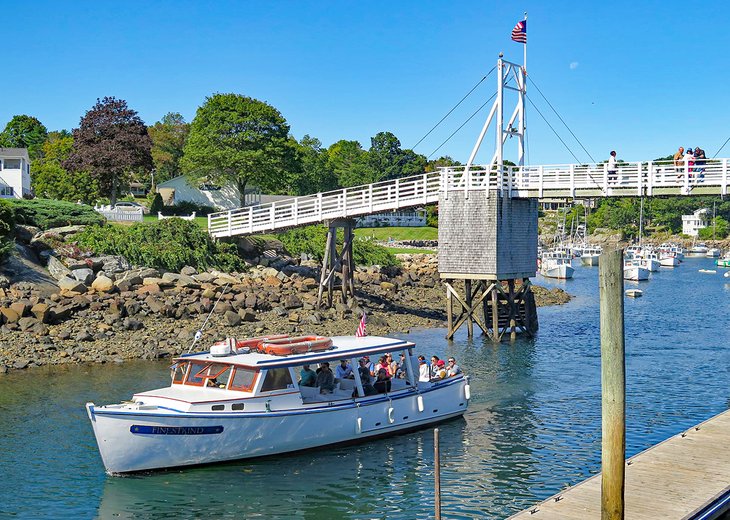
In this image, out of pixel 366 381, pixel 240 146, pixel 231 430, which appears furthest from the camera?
pixel 240 146

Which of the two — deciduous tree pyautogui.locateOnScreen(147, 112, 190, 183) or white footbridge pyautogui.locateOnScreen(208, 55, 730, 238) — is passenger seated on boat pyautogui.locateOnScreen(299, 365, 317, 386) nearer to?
white footbridge pyautogui.locateOnScreen(208, 55, 730, 238)

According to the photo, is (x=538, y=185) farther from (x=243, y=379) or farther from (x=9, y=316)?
(x=9, y=316)

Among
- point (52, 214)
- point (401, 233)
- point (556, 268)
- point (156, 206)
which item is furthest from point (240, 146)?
point (401, 233)

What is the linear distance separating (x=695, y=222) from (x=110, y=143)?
145 m

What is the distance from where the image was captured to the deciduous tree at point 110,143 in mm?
68938

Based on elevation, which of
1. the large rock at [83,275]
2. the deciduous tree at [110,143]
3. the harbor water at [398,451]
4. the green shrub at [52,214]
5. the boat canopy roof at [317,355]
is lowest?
the harbor water at [398,451]

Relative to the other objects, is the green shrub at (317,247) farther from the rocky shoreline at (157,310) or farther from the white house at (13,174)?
the white house at (13,174)

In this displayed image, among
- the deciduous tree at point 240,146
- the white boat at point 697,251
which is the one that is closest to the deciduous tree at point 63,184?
the deciduous tree at point 240,146

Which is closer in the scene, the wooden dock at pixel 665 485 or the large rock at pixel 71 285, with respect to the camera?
the wooden dock at pixel 665 485

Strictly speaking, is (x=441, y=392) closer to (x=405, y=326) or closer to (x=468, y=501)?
(x=468, y=501)

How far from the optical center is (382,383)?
2583 centimetres

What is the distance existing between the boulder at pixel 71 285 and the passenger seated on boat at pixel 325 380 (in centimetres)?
2141

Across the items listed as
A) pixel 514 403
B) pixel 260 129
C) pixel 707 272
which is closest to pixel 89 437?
pixel 514 403

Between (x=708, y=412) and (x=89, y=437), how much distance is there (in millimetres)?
19971
